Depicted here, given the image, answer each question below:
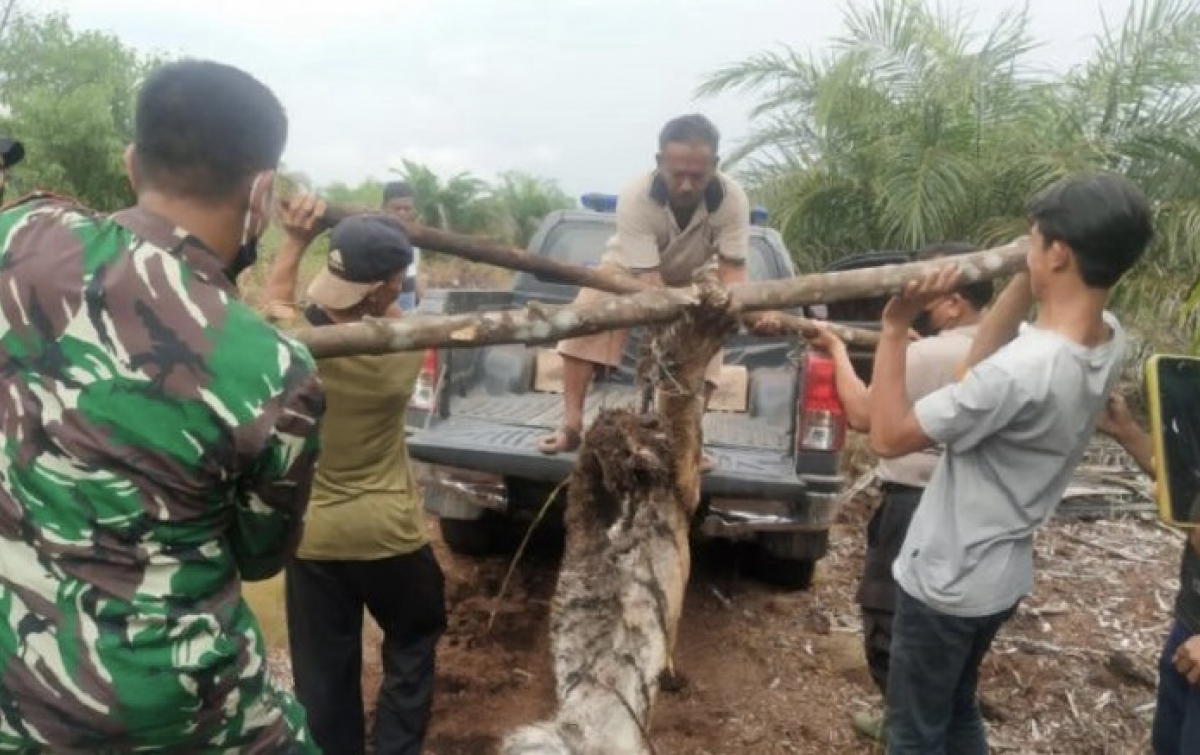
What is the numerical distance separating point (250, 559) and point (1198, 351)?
2841 millimetres

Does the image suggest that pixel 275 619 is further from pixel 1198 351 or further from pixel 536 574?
pixel 1198 351

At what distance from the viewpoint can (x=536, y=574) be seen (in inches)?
223

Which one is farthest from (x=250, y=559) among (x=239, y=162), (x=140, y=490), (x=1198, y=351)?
(x=1198, y=351)

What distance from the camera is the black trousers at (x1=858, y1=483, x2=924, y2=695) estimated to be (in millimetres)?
3689

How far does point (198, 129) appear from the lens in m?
1.69

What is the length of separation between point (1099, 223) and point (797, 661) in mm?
2946

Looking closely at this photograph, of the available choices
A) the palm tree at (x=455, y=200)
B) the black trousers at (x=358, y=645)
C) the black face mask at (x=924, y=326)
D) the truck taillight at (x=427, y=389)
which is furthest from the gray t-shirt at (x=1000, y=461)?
the palm tree at (x=455, y=200)

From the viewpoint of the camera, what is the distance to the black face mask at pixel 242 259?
1796 millimetres

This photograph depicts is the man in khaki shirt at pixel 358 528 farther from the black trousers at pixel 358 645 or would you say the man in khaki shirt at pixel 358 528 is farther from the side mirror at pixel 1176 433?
the side mirror at pixel 1176 433

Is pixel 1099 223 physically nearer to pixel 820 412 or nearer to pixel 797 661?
pixel 820 412

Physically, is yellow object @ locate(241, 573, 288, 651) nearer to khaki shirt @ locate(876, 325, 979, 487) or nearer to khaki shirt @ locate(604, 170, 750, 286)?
khaki shirt @ locate(604, 170, 750, 286)

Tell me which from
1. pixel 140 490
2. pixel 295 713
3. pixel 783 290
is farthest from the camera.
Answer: pixel 783 290

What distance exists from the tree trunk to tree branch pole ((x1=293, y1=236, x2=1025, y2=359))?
11cm

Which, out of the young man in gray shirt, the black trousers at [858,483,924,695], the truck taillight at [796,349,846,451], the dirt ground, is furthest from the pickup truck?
the young man in gray shirt
